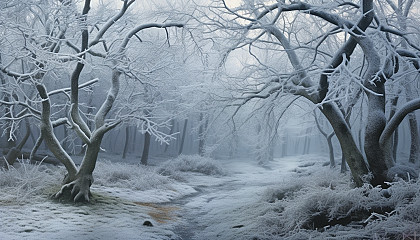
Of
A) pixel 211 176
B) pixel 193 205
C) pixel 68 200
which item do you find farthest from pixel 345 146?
pixel 211 176

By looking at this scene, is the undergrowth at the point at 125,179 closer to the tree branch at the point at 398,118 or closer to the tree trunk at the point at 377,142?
the tree trunk at the point at 377,142

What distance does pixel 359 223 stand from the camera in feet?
17.0

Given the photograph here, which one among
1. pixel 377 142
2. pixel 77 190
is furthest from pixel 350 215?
pixel 77 190

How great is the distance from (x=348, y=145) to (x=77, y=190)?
239 inches

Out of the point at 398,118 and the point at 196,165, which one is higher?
the point at 398,118

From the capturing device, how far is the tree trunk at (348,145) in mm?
6969

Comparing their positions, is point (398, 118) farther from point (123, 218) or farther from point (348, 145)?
point (123, 218)

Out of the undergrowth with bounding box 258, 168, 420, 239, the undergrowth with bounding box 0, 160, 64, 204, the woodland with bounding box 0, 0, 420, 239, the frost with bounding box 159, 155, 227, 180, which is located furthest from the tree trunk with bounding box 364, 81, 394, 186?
the frost with bounding box 159, 155, 227, 180

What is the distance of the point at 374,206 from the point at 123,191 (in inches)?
289

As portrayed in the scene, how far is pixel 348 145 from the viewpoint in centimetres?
714

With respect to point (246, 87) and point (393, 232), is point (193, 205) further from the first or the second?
point (393, 232)

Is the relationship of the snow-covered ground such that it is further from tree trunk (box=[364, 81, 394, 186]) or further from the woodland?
tree trunk (box=[364, 81, 394, 186])

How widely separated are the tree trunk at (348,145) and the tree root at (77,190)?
18.4 feet

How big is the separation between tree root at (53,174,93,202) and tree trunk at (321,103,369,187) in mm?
5595
